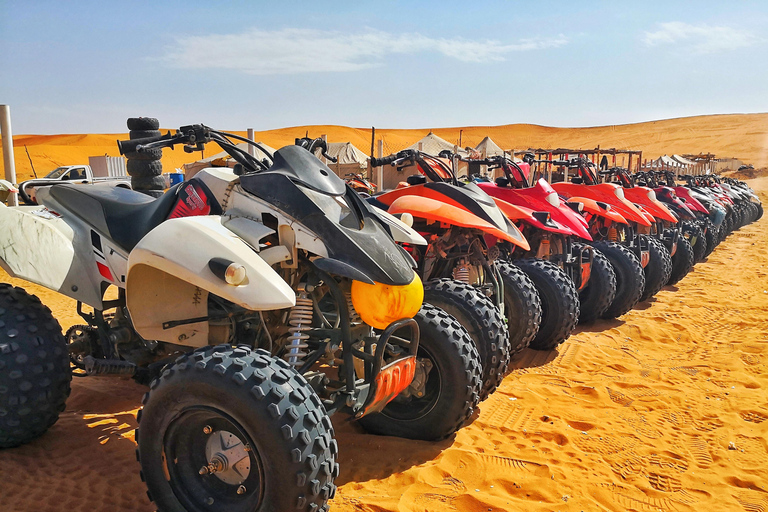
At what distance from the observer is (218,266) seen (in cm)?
211

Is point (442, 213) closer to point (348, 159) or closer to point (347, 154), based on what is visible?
point (348, 159)

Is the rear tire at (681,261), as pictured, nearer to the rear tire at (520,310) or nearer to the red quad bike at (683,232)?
the red quad bike at (683,232)

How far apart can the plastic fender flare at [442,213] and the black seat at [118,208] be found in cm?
168

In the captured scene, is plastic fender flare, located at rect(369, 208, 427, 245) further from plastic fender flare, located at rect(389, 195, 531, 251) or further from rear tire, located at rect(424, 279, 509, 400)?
plastic fender flare, located at rect(389, 195, 531, 251)

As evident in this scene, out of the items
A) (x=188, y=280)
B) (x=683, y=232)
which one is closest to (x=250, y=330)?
(x=188, y=280)

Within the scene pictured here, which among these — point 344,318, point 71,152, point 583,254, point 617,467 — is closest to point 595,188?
point 583,254

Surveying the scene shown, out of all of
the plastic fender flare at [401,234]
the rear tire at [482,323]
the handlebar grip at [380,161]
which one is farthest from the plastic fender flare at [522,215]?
the plastic fender flare at [401,234]

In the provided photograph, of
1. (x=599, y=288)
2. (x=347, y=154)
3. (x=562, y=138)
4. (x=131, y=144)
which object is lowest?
(x=599, y=288)

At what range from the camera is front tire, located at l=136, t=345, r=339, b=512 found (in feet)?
6.48

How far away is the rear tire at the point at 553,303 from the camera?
491cm

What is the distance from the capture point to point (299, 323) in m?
2.48

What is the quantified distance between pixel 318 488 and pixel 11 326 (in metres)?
1.77

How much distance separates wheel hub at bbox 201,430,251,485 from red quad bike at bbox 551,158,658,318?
5.27 metres

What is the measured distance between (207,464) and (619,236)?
670 centimetres
